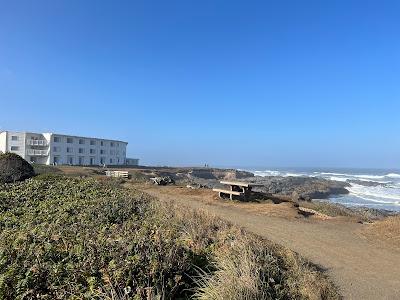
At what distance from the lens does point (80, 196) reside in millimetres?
16750

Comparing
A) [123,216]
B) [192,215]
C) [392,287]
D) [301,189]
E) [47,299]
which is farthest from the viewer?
[301,189]

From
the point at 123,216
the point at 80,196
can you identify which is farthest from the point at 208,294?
the point at 80,196

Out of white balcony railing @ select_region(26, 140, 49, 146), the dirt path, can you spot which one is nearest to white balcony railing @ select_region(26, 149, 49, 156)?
white balcony railing @ select_region(26, 140, 49, 146)

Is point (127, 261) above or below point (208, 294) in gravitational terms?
above

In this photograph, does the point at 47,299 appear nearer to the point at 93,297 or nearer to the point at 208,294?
the point at 93,297

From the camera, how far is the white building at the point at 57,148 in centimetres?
7731

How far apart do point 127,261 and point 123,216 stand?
6717 mm

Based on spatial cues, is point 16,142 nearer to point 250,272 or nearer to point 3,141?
point 3,141

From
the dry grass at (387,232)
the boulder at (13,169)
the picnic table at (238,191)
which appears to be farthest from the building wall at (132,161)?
the dry grass at (387,232)

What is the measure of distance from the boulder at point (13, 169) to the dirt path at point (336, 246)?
1243 centimetres

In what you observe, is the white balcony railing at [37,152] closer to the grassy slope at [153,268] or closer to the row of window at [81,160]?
the row of window at [81,160]

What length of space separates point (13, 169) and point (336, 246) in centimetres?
1927

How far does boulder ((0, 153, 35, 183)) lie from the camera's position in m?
23.0

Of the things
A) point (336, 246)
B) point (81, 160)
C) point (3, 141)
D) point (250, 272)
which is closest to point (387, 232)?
point (336, 246)
